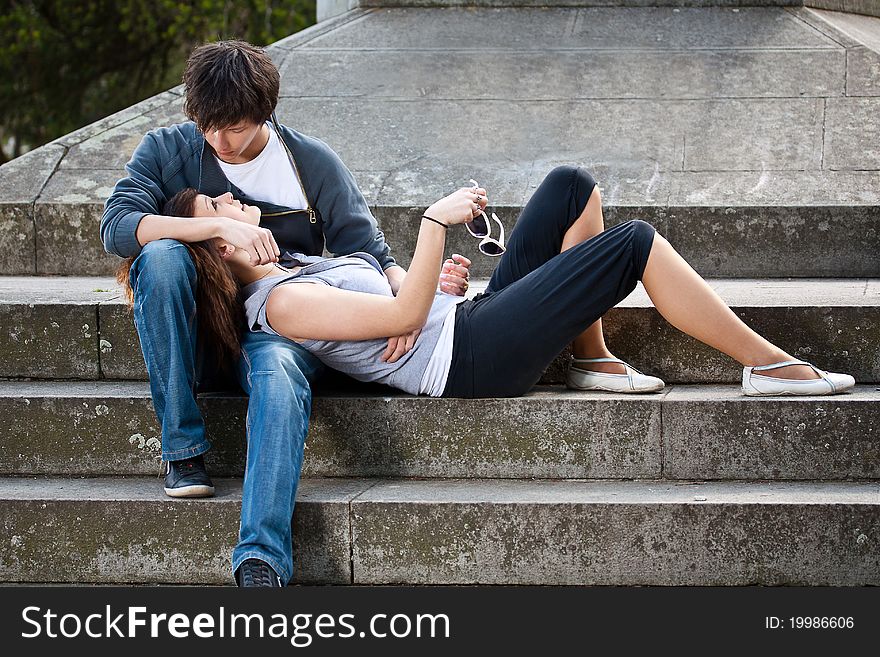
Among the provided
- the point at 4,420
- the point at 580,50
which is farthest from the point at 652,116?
the point at 4,420

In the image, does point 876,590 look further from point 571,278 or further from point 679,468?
point 571,278

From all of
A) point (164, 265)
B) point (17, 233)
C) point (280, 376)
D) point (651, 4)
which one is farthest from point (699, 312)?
point (651, 4)

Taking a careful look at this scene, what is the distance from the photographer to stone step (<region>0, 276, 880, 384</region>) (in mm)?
3477

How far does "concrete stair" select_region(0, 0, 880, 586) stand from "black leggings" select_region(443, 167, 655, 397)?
10 cm

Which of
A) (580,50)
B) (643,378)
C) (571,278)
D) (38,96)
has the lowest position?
(38,96)

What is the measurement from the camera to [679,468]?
3219mm

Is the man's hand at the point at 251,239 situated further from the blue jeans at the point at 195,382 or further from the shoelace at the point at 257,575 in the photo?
the shoelace at the point at 257,575

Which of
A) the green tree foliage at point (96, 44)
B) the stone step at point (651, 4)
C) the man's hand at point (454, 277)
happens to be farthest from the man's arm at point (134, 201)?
the green tree foliage at point (96, 44)

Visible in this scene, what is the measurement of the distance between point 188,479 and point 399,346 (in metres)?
0.71

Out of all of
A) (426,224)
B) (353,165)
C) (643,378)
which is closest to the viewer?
(426,224)

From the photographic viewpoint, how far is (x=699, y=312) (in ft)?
10.5

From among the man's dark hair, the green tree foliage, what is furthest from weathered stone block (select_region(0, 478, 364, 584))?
the green tree foliage

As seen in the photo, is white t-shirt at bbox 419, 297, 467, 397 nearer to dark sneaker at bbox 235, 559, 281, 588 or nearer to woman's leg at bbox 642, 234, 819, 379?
woman's leg at bbox 642, 234, 819, 379

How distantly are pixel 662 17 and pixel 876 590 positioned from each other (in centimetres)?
400
